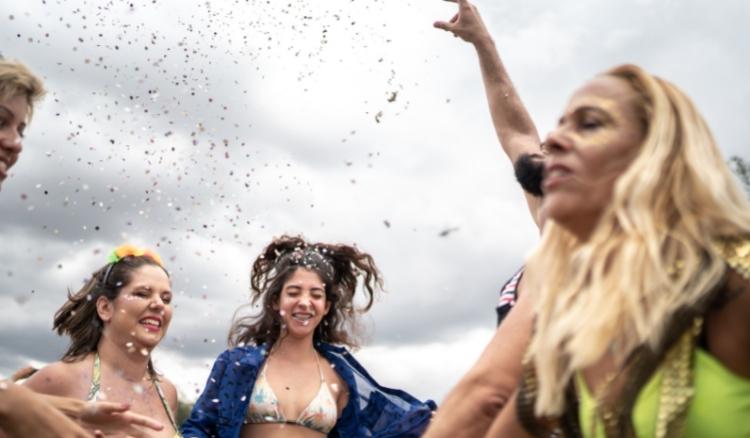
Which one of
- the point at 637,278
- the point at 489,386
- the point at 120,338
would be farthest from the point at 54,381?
the point at 637,278

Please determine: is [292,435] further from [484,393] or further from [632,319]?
[632,319]

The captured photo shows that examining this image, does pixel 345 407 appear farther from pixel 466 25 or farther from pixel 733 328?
pixel 733 328

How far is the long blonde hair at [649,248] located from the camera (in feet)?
7.30

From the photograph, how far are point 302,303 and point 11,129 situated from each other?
323 cm

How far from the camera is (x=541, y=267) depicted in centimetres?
258

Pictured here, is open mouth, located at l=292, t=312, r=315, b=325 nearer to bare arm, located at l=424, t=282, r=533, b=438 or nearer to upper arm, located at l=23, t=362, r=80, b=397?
upper arm, located at l=23, t=362, r=80, b=397

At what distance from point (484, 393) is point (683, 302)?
822mm

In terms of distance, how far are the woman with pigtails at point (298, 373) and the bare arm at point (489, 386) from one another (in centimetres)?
330

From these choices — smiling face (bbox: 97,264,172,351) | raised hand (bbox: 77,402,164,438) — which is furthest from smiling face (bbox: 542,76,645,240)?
smiling face (bbox: 97,264,172,351)

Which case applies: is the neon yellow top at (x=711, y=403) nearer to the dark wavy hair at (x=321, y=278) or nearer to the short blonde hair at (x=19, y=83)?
the short blonde hair at (x=19, y=83)

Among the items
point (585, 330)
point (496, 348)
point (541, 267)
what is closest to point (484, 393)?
point (496, 348)

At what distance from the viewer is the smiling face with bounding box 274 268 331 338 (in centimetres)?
655

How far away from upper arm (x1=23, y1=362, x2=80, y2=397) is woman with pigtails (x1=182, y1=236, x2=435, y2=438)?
0.85 metres

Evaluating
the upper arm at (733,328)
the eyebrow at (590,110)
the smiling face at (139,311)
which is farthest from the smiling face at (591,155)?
the smiling face at (139,311)
